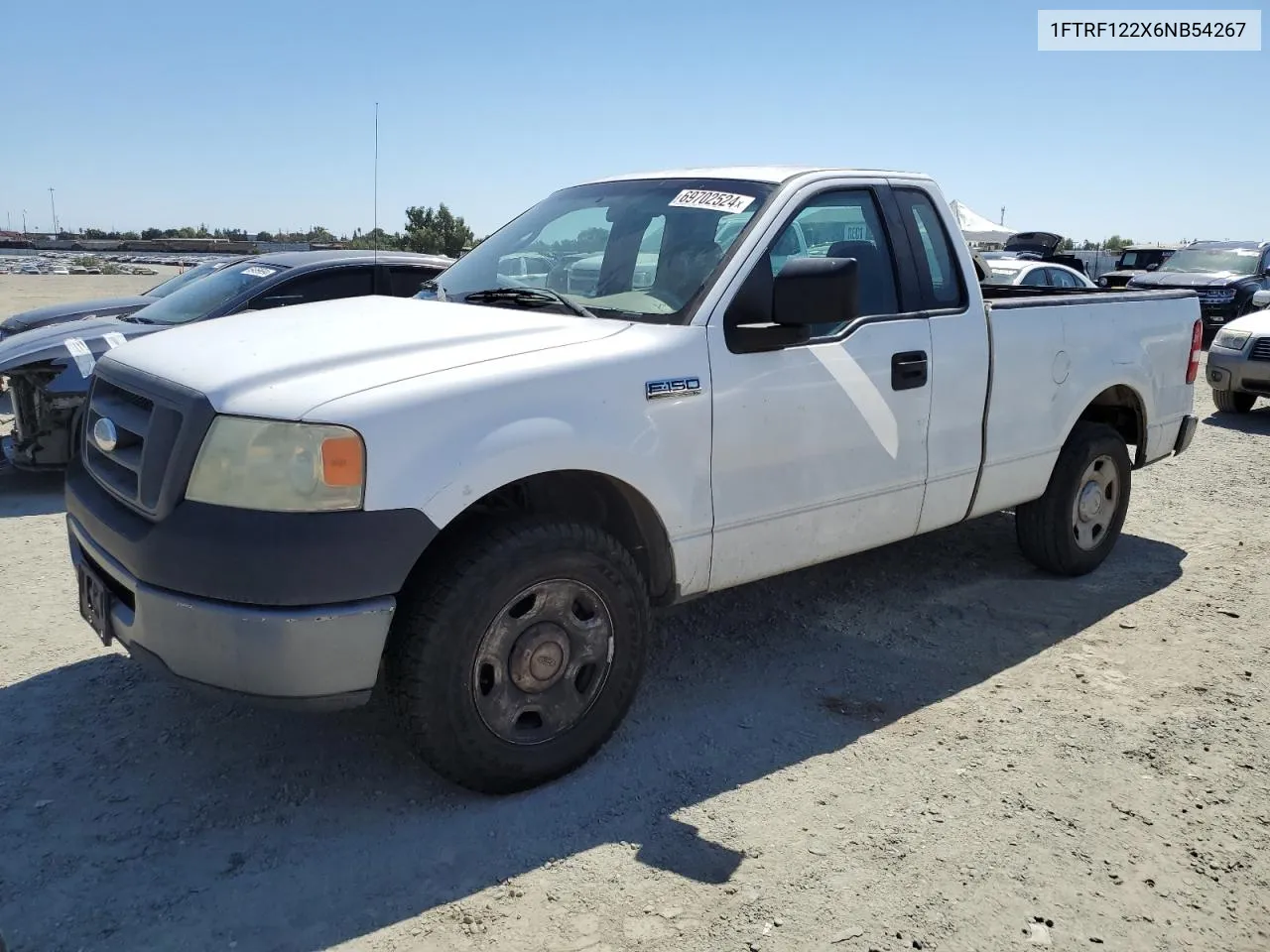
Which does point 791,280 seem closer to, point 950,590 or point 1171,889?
point 1171,889

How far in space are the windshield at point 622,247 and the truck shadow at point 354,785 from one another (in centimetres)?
156

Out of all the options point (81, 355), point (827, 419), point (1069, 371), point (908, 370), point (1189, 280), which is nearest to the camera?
point (827, 419)

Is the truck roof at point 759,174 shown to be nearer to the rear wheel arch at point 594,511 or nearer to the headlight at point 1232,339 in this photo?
the rear wheel arch at point 594,511

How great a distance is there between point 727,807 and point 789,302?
5.44 feet

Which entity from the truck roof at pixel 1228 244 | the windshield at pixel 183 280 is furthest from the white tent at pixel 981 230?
the windshield at pixel 183 280

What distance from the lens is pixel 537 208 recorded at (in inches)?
182

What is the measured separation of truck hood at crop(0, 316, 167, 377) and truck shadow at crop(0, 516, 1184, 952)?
10.2ft

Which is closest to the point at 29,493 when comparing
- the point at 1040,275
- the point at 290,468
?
the point at 290,468

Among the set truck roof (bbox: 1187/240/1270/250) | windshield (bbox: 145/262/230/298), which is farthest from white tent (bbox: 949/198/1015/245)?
windshield (bbox: 145/262/230/298)

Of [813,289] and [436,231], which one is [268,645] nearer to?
[813,289]

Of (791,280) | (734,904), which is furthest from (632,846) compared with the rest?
(791,280)

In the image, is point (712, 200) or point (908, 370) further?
point (908, 370)

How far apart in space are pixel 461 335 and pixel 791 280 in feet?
3.64

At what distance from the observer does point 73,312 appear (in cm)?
841
